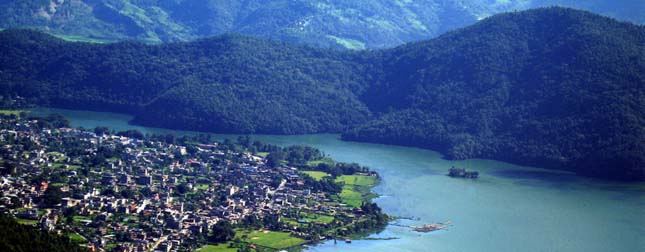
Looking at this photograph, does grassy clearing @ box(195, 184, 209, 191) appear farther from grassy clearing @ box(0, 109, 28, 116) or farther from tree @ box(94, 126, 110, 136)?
grassy clearing @ box(0, 109, 28, 116)

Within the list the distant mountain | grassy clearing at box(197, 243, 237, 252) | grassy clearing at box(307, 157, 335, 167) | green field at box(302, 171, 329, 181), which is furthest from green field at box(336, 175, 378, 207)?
the distant mountain

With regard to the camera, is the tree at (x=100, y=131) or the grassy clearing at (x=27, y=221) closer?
the grassy clearing at (x=27, y=221)

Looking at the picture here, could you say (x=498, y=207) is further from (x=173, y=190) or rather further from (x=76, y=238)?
(x=76, y=238)

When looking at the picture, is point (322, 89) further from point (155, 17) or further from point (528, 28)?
point (155, 17)

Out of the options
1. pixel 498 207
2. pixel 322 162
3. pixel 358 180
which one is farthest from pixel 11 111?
pixel 498 207

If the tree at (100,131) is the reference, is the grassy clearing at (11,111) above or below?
above

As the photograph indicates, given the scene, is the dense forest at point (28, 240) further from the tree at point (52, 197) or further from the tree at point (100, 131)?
the tree at point (100, 131)

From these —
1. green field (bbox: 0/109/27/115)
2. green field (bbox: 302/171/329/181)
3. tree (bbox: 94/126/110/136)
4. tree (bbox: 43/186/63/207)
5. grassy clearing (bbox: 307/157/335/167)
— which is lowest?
tree (bbox: 43/186/63/207)

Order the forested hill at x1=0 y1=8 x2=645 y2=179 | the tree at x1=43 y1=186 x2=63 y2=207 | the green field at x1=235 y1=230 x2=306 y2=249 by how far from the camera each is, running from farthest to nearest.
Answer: the forested hill at x1=0 y1=8 x2=645 y2=179 → the tree at x1=43 y1=186 x2=63 y2=207 → the green field at x1=235 y1=230 x2=306 y2=249

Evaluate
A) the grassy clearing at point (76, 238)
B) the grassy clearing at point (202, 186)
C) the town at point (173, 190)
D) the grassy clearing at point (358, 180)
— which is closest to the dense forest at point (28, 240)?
the grassy clearing at point (76, 238)
